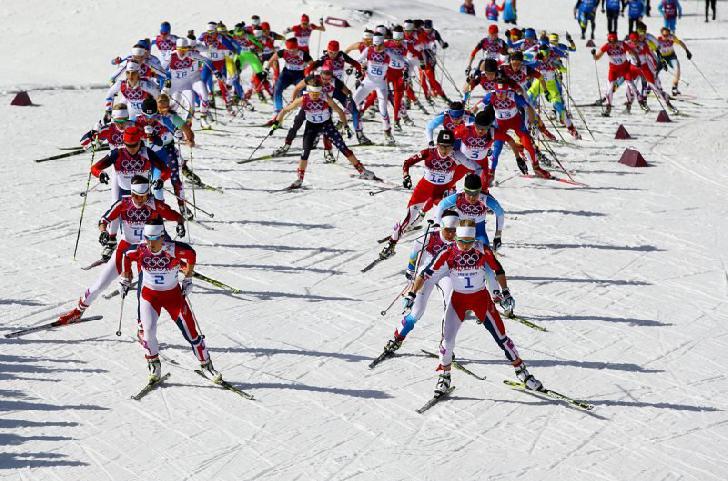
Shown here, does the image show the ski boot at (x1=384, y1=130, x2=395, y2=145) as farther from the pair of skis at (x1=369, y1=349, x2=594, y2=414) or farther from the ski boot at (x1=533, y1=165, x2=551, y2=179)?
the pair of skis at (x1=369, y1=349, x2=594, y2=414)

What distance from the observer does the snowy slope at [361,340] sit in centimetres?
909

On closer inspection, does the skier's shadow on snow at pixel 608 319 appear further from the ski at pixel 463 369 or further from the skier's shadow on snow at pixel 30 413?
the skier's shadow on snow at pixel 30 413

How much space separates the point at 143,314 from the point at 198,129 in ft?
39.5

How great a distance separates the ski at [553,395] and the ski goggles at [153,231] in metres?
3.60

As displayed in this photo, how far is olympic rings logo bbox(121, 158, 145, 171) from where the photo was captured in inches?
506

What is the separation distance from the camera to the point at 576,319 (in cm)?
1217

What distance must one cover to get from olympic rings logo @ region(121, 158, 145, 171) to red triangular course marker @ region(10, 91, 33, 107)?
1207 cm

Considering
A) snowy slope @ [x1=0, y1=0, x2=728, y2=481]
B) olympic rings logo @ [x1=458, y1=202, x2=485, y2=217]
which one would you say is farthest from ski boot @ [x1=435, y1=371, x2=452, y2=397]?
olympic rings logo @ [x1=458, y1=202, x2=485, y2=217]

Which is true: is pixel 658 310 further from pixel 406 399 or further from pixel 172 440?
pixel 172 440

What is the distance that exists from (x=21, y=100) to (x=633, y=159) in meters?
13.3

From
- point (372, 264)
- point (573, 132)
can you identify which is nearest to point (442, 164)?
point (372, 264)

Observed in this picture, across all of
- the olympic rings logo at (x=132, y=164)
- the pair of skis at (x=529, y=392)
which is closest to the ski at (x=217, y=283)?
the olympic rings logo at (x=132, y=164)

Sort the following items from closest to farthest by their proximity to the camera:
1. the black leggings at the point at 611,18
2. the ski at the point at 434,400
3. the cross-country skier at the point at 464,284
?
1. the cross-country skier at the point at 464,284
2. the ski at the point at 434,400
3. the black leggings at the point at 611,18

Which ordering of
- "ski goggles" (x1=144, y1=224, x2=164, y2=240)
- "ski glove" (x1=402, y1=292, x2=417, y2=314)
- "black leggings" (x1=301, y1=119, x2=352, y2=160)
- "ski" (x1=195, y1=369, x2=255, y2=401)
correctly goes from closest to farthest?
"ski goggles" (x1=144, y1=224, x2=164, y2=240) → "ski glove" (x1=402, y1=292, x2=417, y2=314) → "ski" (x1=195, y1=369, x2=255, y2=401) → "black leggings" (x1=301, y1=119, x2=352, y2=160)
